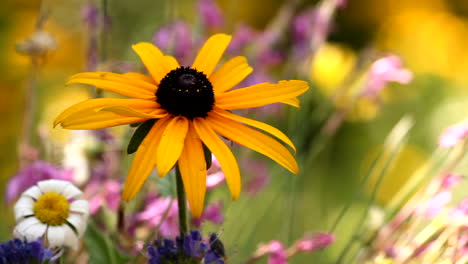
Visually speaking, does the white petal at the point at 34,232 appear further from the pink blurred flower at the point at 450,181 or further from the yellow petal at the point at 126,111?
the pink blurred flower at the point at 450,181

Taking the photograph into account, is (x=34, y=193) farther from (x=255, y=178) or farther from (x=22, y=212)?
(x=255, y=178)

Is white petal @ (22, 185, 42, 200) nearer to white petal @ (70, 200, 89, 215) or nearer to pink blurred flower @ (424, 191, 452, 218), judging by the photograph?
white petal @ (70, 200, 89, 215)

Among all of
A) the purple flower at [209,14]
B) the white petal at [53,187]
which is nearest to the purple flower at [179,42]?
the purple flower at [209,14]

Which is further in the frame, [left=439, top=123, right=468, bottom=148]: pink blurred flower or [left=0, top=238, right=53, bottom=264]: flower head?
[left=439, top=123, right=468, bottom=148]: pink blurred flower

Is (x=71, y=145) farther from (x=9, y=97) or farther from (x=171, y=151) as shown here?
(x=9, y=97)

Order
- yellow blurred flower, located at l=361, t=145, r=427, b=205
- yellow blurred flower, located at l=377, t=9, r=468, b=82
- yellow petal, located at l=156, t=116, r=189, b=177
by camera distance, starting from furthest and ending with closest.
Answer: yellow blurred flower, located at l=377, t=9, r=468, b=82 → yellow blurred flower, located at l=361, t=145, r=427, b=205 → yellow petal, located at l=156, t=116, r=189, b=177

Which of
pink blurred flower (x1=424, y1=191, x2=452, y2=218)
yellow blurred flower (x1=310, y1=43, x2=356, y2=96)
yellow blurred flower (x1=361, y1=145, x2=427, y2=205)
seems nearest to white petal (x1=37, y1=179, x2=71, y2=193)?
pink blurred flower (x1=424, y1=191, x2=452, y2=218)

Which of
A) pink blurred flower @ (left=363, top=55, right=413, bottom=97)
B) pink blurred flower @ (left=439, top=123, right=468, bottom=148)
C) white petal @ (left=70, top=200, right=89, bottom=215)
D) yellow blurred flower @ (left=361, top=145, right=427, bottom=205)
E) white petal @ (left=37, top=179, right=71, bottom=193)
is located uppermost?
yellow blurred flower @ (left=361, top=145, right=427, bottom=205)
